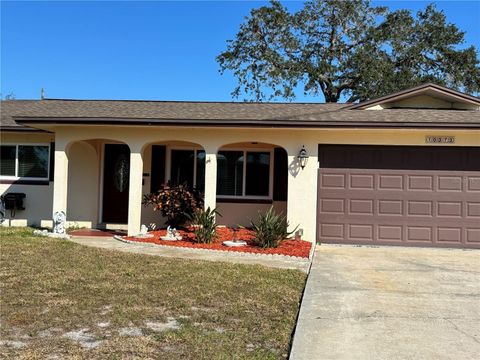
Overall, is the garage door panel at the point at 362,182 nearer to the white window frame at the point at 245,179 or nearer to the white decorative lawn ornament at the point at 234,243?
the white window frame at the point at 245,179

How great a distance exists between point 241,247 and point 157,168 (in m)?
4.90

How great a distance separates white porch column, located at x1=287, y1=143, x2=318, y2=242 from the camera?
12.1 metres

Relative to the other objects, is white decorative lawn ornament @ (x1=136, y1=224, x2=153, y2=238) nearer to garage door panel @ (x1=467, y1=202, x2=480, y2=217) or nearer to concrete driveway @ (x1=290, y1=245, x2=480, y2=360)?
concrete driveway @ (x1=290, y1=245, x2=480, y2=360)

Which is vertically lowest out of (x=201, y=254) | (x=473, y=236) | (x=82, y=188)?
(x=201, y=254)

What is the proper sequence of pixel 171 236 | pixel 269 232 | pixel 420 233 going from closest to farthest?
pixel 269 232
pixel 171 236
pixel 420 233

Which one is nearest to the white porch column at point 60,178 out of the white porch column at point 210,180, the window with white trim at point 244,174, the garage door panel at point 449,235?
the white porch column at point 210,180

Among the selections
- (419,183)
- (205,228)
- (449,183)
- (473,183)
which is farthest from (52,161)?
(473,183)

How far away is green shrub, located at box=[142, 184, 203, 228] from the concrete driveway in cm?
428

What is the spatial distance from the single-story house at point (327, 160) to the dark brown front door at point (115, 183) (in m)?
0.67

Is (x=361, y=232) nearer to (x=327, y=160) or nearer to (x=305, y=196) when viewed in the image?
(x=305, y=196)

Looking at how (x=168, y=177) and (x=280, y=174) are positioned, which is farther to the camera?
(x=168, y=177)

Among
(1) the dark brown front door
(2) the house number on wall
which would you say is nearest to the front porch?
(1) the dark brown front door

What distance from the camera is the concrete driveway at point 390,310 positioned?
14.8 feet

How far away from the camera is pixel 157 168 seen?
14.4m
